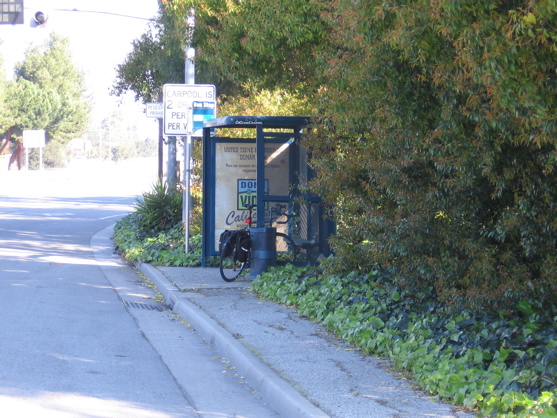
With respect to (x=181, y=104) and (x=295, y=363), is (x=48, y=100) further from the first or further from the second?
(x=295, y=363)

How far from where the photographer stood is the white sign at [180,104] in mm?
13172

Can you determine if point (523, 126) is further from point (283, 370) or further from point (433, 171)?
point (283, 370)

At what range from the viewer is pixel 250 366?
6320mm

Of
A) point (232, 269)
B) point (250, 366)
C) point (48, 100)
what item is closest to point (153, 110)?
point (232, 269)

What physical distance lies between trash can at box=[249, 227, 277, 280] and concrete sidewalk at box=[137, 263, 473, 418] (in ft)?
3.35

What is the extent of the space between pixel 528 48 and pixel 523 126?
856 mm

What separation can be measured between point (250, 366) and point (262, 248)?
16.0ft

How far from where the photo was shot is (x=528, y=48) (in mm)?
4500

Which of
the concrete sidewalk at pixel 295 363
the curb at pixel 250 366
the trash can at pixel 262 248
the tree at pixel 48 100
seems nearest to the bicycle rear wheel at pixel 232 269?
the trash can at pixel 262 248

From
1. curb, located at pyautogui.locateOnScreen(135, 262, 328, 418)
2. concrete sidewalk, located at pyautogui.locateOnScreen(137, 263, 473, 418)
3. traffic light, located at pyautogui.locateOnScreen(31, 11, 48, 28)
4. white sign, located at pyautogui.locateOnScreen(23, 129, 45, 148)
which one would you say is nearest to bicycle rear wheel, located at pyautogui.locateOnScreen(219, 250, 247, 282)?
concrete sidewalk, located at pyautogui.locateOnScreen(137, 263, 473, 418)

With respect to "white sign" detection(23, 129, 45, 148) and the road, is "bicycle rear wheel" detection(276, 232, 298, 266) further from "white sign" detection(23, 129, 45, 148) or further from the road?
"white sign" detection(23, 129, 45, 148)

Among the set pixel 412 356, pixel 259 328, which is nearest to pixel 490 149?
pixel 412 356

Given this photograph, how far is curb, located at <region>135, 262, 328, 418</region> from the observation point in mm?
5230

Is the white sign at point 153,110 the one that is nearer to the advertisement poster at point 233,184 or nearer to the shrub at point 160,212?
the shrub at point 160,212
